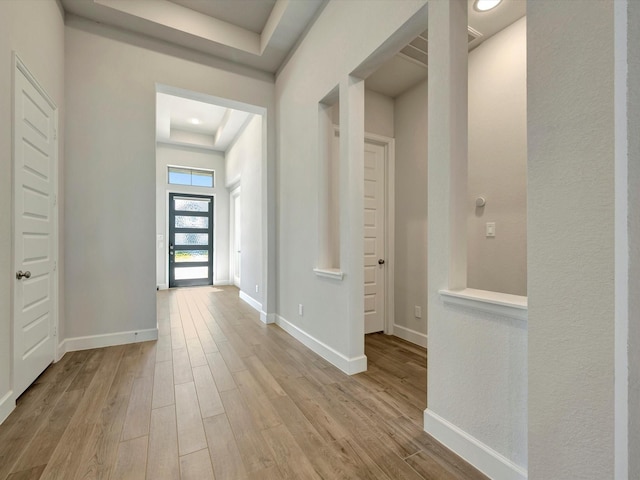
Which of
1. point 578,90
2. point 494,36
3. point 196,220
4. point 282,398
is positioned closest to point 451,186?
point 578,90

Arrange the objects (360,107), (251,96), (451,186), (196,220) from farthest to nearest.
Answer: (196,220) < (251,96) < (360,107) < (451,186)

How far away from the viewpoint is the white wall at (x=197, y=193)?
634 centimetres

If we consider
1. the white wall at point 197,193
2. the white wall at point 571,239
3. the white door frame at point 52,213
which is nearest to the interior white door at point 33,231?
the white door frame at point 52,213

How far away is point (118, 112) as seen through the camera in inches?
116

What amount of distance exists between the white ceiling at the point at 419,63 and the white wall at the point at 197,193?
192 inches

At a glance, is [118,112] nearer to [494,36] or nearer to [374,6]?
[374,6]

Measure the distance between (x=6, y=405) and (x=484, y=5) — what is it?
416 cm

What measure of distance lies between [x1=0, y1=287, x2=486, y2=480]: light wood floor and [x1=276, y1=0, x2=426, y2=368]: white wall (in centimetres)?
40

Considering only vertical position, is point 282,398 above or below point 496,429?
below

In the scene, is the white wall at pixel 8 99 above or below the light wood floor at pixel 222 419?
above

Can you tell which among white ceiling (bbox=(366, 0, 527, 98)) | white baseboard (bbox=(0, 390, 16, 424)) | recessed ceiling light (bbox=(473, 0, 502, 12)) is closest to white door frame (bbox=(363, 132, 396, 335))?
white ceiling (bbox=(366, 0, 527, 98))

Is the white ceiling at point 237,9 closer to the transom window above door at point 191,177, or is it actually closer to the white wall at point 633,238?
the white wall at point 633,238

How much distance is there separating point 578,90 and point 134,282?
368cm

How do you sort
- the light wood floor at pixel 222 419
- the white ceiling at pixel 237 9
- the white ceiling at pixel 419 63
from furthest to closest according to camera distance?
1. the white ceiling at pixel 237 9
2. the white ceiling at pixel 419 63
3. the light wood floor at pixel 222 419
